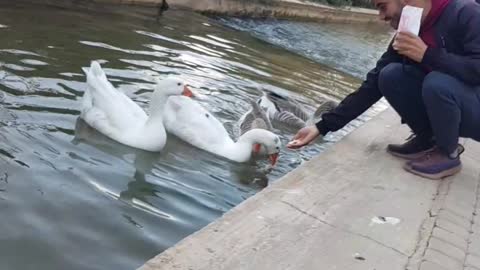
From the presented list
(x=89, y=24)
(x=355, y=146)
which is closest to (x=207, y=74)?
(x=89, y=24)

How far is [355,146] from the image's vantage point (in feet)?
16.5

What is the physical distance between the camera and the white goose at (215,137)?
19.2ft

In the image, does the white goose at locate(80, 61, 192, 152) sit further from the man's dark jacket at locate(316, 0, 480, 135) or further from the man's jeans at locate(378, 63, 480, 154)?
the man's dark jacket at locate(316, 0, 480, 135)

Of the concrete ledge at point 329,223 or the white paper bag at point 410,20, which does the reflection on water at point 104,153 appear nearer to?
the concrete ledge at point 329,223

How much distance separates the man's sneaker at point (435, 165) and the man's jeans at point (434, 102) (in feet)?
0.21

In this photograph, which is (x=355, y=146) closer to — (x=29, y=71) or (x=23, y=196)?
(x=23, y=196)

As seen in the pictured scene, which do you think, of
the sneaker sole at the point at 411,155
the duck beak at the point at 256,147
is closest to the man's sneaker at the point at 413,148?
the sneaker sole at the point at 411,155

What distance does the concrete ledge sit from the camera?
2.93 meters

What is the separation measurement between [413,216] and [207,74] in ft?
15.0

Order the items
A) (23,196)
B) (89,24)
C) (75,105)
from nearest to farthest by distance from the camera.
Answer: (23,196), (75,105), (89,24)

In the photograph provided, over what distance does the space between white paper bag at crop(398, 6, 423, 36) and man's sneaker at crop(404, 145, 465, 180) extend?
90 centimetres

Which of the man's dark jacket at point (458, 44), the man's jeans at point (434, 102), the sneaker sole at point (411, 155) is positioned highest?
the man's dark jacket at point (458, 44)

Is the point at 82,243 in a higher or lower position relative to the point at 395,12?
lower

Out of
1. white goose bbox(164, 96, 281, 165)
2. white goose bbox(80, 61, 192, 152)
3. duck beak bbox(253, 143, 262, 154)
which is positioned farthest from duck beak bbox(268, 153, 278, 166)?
white goose bbox(80, 61, 192, 152)
